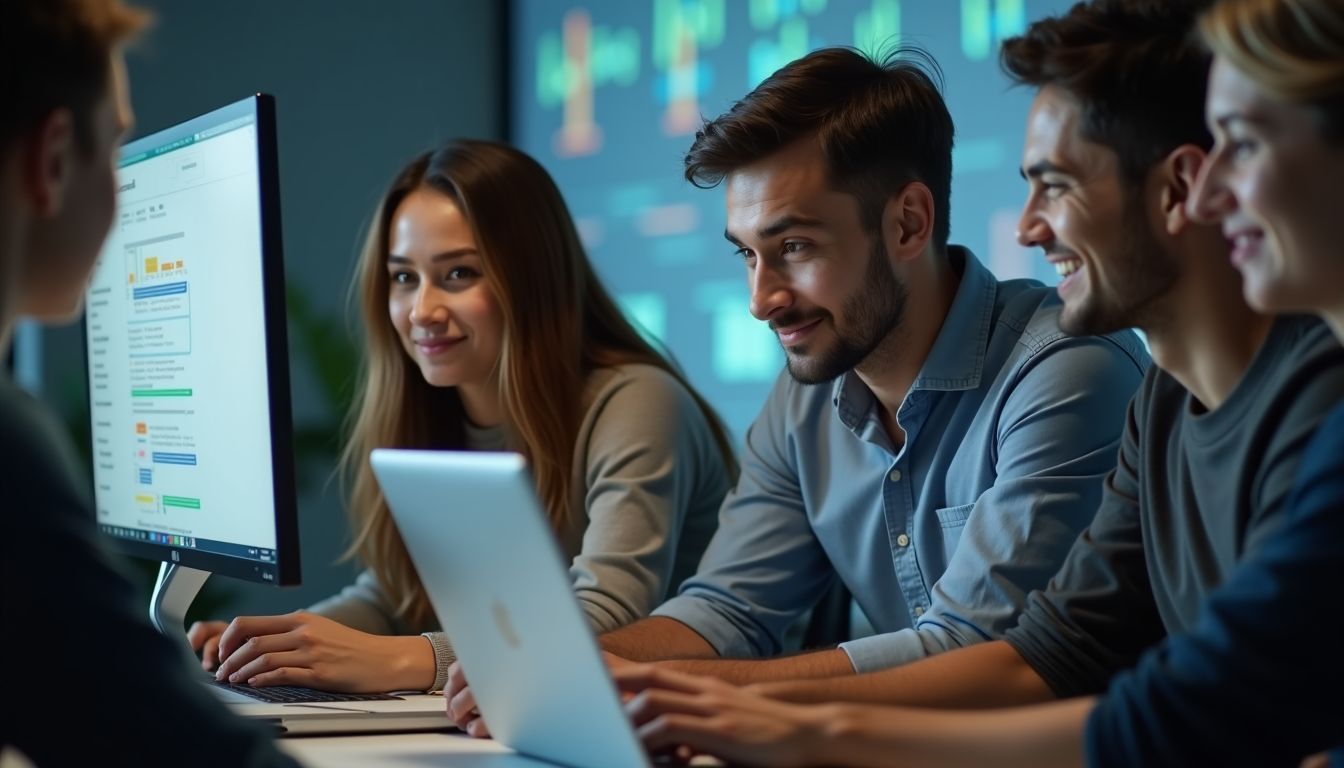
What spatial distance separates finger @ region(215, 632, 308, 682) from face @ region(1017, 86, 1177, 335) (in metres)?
0.91

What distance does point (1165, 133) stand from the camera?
4.29 feet

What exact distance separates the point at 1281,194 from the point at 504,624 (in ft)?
2.15

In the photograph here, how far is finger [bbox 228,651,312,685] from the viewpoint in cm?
160

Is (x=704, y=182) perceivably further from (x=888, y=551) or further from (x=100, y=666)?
(x=100, y=666)

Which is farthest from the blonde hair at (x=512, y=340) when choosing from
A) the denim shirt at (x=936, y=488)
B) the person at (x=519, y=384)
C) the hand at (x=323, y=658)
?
the hand at (x=323, y=658)

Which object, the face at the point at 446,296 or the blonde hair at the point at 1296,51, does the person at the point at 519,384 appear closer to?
the face at the point at 446,296

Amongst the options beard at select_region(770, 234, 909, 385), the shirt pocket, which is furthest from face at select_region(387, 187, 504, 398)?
the shirt pocket

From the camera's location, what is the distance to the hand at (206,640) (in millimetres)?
1759

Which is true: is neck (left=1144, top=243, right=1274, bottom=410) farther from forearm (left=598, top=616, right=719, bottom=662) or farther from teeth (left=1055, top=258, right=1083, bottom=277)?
forearm (left=598, top=616, right=719, bottom=662)

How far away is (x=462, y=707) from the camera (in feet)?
4.45

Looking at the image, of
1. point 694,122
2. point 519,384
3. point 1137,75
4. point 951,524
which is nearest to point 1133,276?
point 1137,75

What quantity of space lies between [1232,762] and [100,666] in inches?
28.4

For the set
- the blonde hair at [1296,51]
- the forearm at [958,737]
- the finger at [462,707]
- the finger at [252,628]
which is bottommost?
the finger at [462,707]

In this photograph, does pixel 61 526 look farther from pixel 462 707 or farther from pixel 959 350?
pixel 959 350
